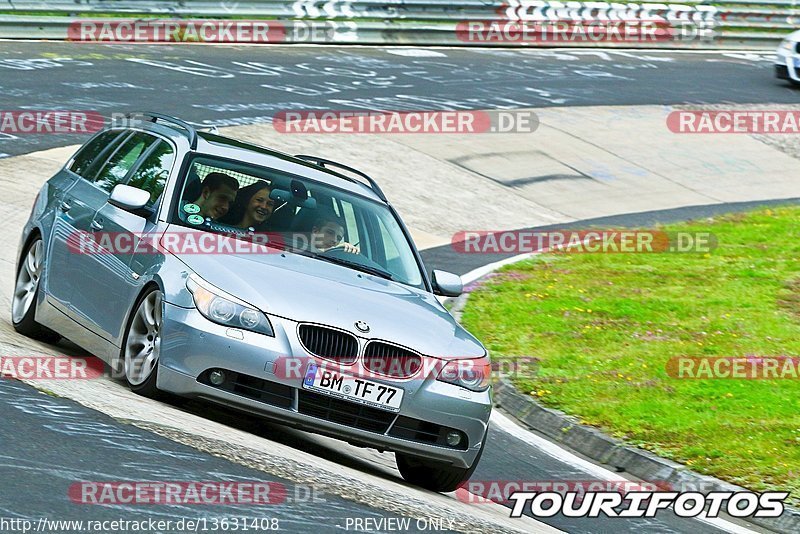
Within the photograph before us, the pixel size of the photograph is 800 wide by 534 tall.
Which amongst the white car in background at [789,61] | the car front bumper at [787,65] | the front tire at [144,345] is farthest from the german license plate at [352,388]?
the car front bumper at [787,65]

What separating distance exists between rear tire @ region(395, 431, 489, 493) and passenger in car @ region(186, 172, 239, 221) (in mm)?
1859

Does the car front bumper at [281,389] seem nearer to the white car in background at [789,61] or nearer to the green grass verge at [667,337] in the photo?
the green grass verge at [667,337]

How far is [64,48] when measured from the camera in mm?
23250

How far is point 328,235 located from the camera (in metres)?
8.36

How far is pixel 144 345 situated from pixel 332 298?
1.11 metres

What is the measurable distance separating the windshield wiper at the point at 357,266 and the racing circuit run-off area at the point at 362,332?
38 millimetres

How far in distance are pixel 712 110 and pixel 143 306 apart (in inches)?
793

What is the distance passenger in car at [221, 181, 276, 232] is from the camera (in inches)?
323

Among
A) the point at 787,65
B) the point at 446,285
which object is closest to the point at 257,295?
the point at 446,285

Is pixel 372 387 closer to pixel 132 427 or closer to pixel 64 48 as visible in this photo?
pixel 132 427

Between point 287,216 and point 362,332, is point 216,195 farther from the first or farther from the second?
point 362,332

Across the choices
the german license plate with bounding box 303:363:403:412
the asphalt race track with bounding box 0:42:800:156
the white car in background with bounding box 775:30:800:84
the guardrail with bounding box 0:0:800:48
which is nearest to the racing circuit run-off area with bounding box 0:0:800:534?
the german license plate with bounding box 303:363:403:412

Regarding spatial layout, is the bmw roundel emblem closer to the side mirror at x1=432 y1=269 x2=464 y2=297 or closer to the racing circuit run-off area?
the racing circuit run-off area

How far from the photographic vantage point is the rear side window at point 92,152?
9.41 m
